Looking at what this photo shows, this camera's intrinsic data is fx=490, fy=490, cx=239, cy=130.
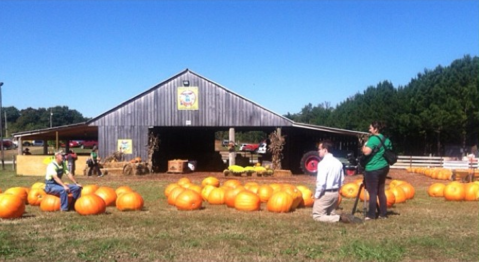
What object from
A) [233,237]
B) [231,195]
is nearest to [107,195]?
[231,195]

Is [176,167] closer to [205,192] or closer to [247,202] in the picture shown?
[205,192]

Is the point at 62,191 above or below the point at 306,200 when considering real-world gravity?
above

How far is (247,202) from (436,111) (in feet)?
117

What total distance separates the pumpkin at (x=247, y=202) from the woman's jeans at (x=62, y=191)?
359cm

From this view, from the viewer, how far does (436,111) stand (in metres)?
42.4

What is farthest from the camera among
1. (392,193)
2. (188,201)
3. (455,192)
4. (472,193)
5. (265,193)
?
(455,192)

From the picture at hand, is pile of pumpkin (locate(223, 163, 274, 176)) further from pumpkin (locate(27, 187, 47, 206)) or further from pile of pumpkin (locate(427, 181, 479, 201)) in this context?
pumpkin (locate(27, 187, 47, 206))

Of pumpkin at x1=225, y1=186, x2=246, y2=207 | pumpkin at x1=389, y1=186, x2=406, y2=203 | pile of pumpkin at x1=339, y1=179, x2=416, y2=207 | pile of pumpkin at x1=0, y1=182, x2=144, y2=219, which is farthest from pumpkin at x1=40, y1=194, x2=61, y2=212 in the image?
pumpkin at x1=389, y1=186, x2=406, y2=203

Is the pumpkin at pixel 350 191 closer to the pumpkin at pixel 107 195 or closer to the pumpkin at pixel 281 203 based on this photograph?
the pumpkin at pixel 281 203

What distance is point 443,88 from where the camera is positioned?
146 ft

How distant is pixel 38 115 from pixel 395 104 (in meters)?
115

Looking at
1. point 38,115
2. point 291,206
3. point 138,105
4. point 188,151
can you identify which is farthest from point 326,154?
point 38,115

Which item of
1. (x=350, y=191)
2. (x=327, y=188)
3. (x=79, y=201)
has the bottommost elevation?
(x=350, y=191)

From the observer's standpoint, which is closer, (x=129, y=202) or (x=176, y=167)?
(x=129, y=202)
